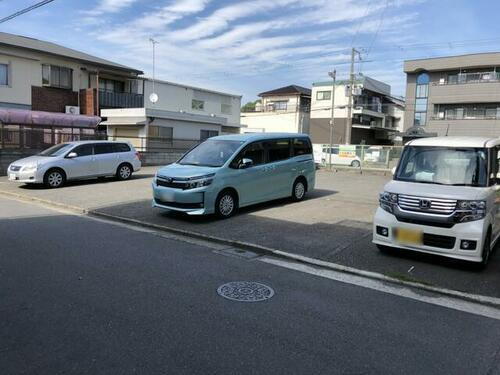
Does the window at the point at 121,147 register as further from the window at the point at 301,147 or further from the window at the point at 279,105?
the window at the point at 279,105

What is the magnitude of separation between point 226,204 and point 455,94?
3793 cm

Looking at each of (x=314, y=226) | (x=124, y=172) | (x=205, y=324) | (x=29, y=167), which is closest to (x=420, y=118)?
(x=124, y=172)

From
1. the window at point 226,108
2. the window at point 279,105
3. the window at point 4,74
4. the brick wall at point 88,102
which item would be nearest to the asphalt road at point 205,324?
the window at point 4,74

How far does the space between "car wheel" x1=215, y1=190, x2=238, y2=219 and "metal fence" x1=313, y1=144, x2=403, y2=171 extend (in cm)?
1731

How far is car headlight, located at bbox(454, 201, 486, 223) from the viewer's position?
5848mm

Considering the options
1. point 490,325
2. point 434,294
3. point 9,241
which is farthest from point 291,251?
point 9,241

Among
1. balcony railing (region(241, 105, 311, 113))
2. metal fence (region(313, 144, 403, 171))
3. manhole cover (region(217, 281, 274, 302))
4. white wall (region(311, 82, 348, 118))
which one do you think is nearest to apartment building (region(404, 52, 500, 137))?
white wall (region(311, 82, 348, 118))

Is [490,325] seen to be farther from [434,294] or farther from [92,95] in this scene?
[92,95]

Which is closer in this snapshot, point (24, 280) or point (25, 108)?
point (24, 280)

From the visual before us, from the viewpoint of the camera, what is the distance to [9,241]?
7.07 metres

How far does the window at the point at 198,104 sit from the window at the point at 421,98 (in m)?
23.1

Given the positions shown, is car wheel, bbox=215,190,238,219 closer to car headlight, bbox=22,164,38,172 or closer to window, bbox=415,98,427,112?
car headlight, bbox=22,164,38,172

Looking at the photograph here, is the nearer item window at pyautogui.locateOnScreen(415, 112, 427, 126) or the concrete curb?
the concrete curb

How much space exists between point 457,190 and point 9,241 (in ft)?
23.1
